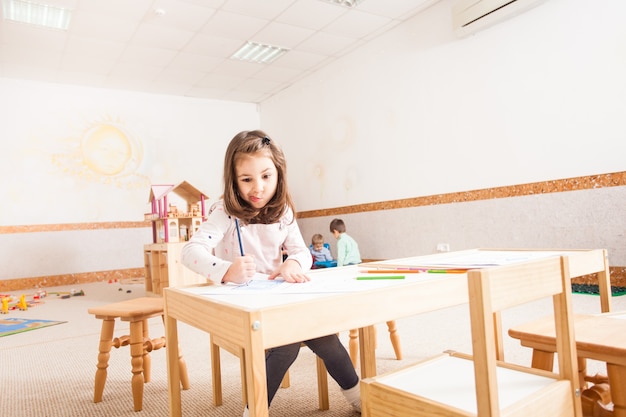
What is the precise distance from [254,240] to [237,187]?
18cm

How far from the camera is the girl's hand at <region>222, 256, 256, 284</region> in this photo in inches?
41.6

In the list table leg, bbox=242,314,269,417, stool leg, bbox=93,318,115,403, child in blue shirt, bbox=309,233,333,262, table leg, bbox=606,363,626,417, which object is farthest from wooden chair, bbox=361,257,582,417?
child in blue shirt, bbox=309,233,333,262

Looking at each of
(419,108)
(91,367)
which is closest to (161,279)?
(91,367)

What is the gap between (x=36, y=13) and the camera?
410 cm

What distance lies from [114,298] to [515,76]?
4248 millimetres

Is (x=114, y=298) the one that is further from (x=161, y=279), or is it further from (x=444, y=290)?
(x=444, y=290)

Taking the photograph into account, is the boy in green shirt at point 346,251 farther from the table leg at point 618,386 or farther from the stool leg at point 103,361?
the table leg at point 618,386

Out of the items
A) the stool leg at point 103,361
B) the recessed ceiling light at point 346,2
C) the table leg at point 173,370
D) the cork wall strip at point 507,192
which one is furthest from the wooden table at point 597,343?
the recessed ceiling light at point 346,2

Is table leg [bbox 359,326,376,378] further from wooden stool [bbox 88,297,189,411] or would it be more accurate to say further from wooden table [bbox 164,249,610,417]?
wooden stool [bbox 88,297,189,411]

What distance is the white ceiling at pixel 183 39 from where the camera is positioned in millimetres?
4180

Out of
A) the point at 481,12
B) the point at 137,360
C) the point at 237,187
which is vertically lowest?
the point at 137,360

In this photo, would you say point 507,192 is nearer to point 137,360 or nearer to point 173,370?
point 137,360

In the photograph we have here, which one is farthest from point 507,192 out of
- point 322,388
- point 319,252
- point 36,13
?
point 36,13

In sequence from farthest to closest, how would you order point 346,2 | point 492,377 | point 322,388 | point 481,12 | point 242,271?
point 346,2 → point 481,12 → point 322,388 → point 242,271 → point 492,377
